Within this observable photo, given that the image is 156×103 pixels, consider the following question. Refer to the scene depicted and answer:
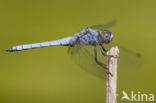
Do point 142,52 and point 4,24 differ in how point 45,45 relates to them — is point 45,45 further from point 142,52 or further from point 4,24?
point 142,52

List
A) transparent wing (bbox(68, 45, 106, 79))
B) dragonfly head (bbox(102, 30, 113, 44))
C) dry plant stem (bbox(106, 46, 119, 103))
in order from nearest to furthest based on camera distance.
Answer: dry plant stem (bbox(106, 46, 119, 103)) → transparent wing (bbox(68, 45, 106, 79)) → dragonfly head (bbox(102, 30, 113, 44))

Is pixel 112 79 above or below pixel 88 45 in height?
below

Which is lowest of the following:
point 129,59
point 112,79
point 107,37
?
point 112,79

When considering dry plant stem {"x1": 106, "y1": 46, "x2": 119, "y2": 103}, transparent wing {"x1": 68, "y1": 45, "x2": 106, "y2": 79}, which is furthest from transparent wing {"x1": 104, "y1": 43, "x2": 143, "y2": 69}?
dry plant stem {"x1": 106, "y1": 46, "x2": 119, "y2": 103}

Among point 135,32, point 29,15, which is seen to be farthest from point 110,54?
point 29,15

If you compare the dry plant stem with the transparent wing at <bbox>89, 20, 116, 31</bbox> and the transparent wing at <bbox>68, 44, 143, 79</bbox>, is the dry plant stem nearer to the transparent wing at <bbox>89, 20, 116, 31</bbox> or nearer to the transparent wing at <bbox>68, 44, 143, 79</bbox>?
the transparent wing at <bbox>68, 44, 143, 79</bbox>

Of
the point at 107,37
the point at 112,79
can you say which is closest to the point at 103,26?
the point at 107,37

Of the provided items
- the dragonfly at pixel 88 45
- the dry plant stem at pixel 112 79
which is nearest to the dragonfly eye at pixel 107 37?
the dragonfly at pixel 88 45

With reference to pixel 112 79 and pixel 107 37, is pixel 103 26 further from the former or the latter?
pixel 112 79

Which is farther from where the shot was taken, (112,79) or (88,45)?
(88,45)
